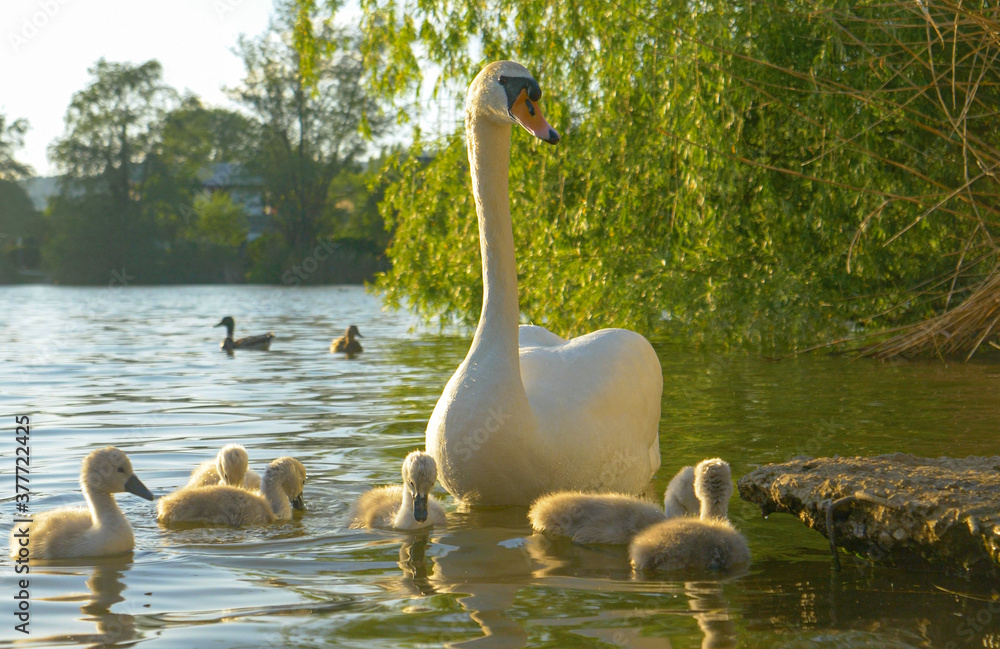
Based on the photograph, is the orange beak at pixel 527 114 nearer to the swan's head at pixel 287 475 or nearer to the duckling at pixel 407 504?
the duckling at pixel 407 504

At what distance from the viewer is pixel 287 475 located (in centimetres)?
545

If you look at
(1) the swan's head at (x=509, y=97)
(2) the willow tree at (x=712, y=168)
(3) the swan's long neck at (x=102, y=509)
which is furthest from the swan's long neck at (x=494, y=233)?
(2) the willow tree at (x=712, y=168)

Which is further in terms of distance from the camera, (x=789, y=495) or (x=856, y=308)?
(x=856, y=308)

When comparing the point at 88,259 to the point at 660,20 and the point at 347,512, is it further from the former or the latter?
the point at 347,512

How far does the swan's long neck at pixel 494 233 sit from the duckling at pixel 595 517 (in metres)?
0.83

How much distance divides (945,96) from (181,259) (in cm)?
5107

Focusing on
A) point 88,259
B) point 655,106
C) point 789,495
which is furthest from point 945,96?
point 88,259

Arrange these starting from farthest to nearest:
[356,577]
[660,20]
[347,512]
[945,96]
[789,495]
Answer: [660,20]
[945,96]
[347,512]
[789,495]
[356,577]

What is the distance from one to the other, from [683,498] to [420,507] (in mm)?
1234

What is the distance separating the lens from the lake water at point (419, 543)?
353 cm

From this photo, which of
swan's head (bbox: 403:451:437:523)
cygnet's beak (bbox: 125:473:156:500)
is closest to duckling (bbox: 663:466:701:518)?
swan's head (bbox: 403:451:437:523)

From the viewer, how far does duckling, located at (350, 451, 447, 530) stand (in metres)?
4.88

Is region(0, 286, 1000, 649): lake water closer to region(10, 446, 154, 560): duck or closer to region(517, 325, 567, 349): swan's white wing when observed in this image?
region(10, 446, 154, 560): duck

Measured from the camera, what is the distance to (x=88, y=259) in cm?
5509
